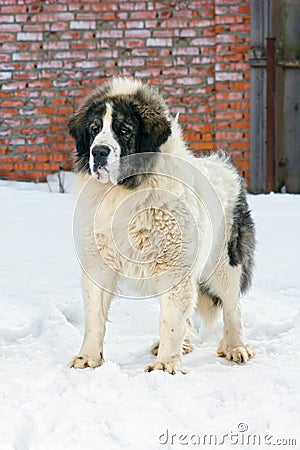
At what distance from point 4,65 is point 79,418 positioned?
6.60m

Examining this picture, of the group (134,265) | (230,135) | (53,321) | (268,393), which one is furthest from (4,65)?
(268,393)

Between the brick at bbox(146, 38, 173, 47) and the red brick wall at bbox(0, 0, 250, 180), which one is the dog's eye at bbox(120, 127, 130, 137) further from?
the brick at bbox(146, 38, 173, 47)

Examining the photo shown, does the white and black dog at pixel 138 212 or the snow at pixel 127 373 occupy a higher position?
the white and black dog at pixel 138 212

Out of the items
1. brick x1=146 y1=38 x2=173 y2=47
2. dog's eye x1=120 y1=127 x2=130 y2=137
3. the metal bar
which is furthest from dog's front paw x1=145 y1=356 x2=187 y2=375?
brick x1=146 y1=38 x2=173 y2=47

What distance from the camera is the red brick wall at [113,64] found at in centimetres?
812

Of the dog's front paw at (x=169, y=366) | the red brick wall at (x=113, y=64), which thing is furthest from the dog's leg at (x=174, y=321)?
the red brick wall at (x=113, y=64)

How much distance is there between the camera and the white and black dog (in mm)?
3238

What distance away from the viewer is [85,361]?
3260mm

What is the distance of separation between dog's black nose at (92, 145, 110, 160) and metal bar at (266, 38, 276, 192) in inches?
202

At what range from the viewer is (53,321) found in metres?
3.93

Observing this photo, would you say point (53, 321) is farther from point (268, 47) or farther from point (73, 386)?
point (268, 47)

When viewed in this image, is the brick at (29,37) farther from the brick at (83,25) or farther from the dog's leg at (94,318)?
the dog's leg at (94,318)

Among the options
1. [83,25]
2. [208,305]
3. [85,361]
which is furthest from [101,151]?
[83,25]

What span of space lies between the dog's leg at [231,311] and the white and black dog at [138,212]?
0.18 m
